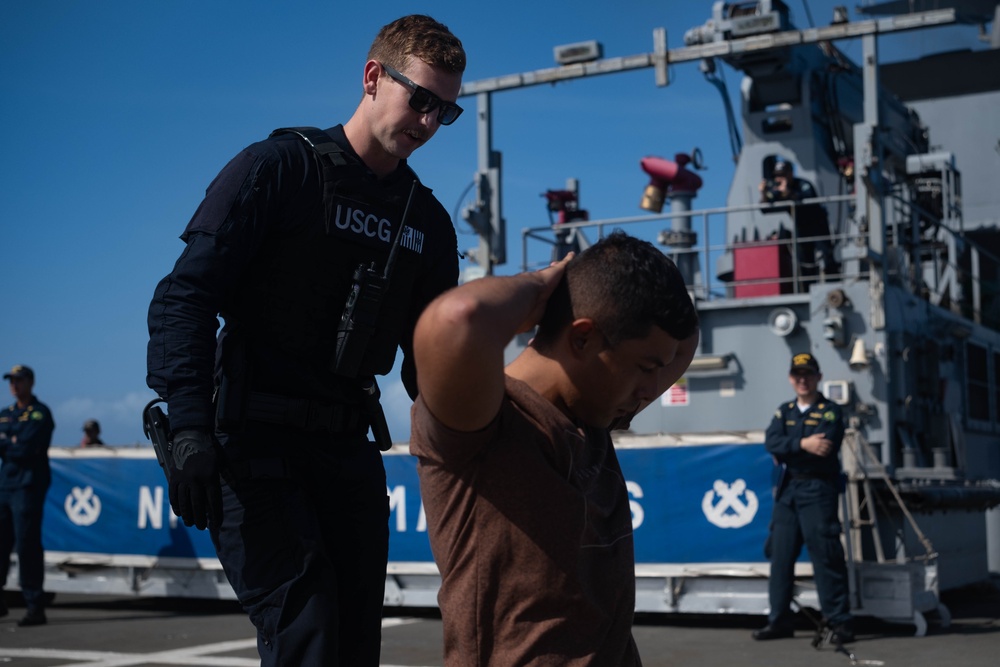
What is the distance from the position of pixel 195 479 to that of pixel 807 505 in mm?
6250

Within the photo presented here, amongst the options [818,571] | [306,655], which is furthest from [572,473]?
[818,571]

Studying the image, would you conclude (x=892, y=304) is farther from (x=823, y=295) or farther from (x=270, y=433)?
(x=270, y=433)

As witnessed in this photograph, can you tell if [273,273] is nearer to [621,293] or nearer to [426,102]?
[426,102]

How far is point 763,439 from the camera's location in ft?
29.6

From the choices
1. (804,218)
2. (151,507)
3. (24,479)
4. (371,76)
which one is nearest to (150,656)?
(24,479)

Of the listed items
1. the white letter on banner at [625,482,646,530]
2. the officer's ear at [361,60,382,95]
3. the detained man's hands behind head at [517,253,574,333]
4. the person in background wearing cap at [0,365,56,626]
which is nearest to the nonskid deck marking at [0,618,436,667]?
the person in background wearing cap at [0,365,56,626]

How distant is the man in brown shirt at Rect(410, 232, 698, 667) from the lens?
207cm

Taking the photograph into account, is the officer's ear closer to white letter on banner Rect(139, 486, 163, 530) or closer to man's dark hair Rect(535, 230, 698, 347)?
man's dark hair Rect(535, 230, 698, 347)

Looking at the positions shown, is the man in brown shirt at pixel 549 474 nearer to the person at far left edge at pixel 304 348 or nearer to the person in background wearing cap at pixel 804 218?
the person at far left edge at pixel 304 348

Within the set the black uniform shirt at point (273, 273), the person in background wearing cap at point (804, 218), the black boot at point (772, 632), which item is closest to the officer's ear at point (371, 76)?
the black uniform shirt at point (273, 273)

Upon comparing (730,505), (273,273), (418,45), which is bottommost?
(730,505)

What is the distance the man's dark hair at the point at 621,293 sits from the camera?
2094mm

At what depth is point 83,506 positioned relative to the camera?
11.4 meters

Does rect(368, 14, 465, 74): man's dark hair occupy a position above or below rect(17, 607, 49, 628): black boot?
above
